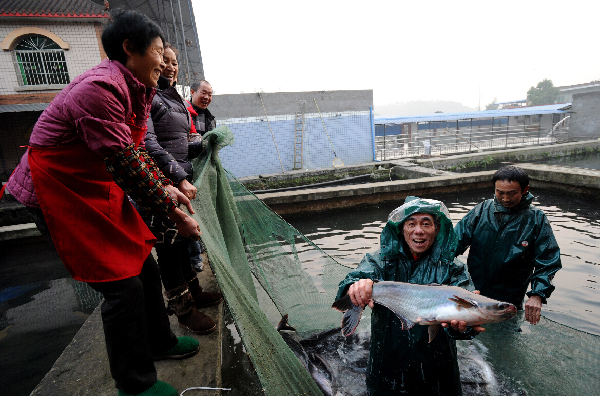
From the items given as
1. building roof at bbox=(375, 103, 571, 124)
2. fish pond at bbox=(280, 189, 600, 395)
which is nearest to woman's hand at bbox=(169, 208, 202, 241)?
fish pond at bbox=(280, 189, 600, 395)

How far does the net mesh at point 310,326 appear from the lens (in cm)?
196

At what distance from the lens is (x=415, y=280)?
6.35 feet

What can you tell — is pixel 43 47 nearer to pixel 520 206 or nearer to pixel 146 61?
pixel 146 61

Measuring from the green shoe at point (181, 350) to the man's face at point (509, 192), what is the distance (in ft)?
8.60

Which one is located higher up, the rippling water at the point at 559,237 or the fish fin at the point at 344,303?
the fish fin at the point at 344,303

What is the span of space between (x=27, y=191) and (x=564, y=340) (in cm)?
403

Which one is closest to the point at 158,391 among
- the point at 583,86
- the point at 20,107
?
the point at 20,107

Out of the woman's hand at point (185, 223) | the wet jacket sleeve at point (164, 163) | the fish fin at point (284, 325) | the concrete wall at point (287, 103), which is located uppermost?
the concrete wall at point (287, 103)

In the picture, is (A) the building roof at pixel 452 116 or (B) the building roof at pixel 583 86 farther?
(B) the building roof at pixel 583 86

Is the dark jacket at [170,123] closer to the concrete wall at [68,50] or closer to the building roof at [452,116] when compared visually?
the concrete wall at [68,50]

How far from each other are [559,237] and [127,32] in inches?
291

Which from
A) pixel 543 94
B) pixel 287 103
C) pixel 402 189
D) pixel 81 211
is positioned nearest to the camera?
pixel 81 211

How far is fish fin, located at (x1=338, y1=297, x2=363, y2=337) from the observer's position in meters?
1.75

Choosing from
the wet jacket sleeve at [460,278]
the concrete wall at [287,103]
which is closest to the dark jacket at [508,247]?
the wet jacket sleeve at [460,278]
